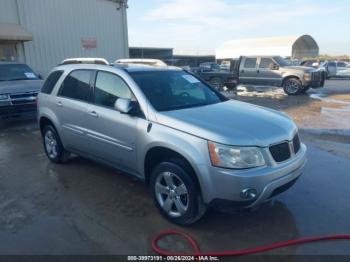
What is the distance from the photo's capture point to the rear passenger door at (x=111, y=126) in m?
3.98

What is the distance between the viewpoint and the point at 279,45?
61.2 metres

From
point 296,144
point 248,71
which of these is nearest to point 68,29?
point 248,71

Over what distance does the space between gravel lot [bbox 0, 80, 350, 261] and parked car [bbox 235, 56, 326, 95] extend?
1055 centimetres

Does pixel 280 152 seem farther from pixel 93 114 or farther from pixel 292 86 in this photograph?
pixel 292 86

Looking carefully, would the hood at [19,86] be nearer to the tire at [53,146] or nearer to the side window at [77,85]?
the tire at [53,146]

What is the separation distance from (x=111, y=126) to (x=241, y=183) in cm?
191

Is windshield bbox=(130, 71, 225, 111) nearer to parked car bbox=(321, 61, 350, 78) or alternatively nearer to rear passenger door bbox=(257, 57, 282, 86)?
rear passenger door bbox=(257, 57, 282, 86)

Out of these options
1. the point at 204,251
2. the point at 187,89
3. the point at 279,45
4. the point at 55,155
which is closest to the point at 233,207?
the point at 204,251

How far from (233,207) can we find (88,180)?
263 centimetres

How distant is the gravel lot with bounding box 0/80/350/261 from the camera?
10.9 feet

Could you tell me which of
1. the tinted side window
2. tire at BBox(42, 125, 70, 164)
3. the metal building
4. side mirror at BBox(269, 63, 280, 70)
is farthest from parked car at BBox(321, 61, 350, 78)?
tire at BBox(42, 125, 70, 164)

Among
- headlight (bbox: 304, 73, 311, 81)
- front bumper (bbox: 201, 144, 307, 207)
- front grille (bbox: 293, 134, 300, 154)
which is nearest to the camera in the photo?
front bumper (bbox: 201, 144, 307, 207)

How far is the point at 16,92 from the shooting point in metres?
9.01

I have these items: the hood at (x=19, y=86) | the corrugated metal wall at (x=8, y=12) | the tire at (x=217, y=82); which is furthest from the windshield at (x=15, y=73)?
the tire at (x=217, y=82)
